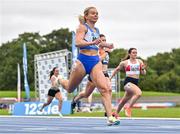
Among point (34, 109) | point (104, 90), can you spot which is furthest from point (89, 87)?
point (34, 109)

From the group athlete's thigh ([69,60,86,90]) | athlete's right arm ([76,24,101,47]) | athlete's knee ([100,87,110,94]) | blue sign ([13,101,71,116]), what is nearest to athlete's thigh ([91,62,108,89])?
athlete's knee ([100,87,110,94])

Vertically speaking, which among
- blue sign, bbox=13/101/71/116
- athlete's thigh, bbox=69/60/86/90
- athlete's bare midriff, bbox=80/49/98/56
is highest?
athlete's bare midriff, bbox=80/49/98/56

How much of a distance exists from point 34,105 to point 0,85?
77600 millimetres

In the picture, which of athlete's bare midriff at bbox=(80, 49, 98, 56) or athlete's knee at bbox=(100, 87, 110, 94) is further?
athlete's bare midriff at bbox=(80, 49, 98, 56)

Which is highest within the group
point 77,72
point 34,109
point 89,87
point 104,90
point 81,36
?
point 81,36

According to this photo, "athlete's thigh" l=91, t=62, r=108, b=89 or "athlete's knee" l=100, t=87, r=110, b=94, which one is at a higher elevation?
"athlete's thigh" l=91, t=62, r=108, b=89

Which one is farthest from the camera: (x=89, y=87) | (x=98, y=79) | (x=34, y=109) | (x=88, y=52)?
(x=34, y=109)

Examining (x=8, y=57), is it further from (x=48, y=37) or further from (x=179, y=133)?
(x=179, y=133)

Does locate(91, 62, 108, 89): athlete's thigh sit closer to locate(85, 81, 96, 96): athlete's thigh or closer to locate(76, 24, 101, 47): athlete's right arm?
locate(76, 24, 101, 47): athlete's right arm

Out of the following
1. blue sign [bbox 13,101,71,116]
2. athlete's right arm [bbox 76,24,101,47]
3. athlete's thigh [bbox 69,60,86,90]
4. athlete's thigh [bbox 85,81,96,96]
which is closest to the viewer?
athlete's right arm [bbox 76,24,101,47]

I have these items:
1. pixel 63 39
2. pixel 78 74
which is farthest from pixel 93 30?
pixel 63 39

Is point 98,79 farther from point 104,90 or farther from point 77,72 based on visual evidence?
point 77,72

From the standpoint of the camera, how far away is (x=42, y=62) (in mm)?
32031

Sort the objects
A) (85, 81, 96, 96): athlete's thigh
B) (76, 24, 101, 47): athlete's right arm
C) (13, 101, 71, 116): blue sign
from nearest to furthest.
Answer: (76, 24, 101, 47): athlete's right arm → (85, 81, 96, 96): athlete's thigh → (13, 101, 71, 116): blue sign
